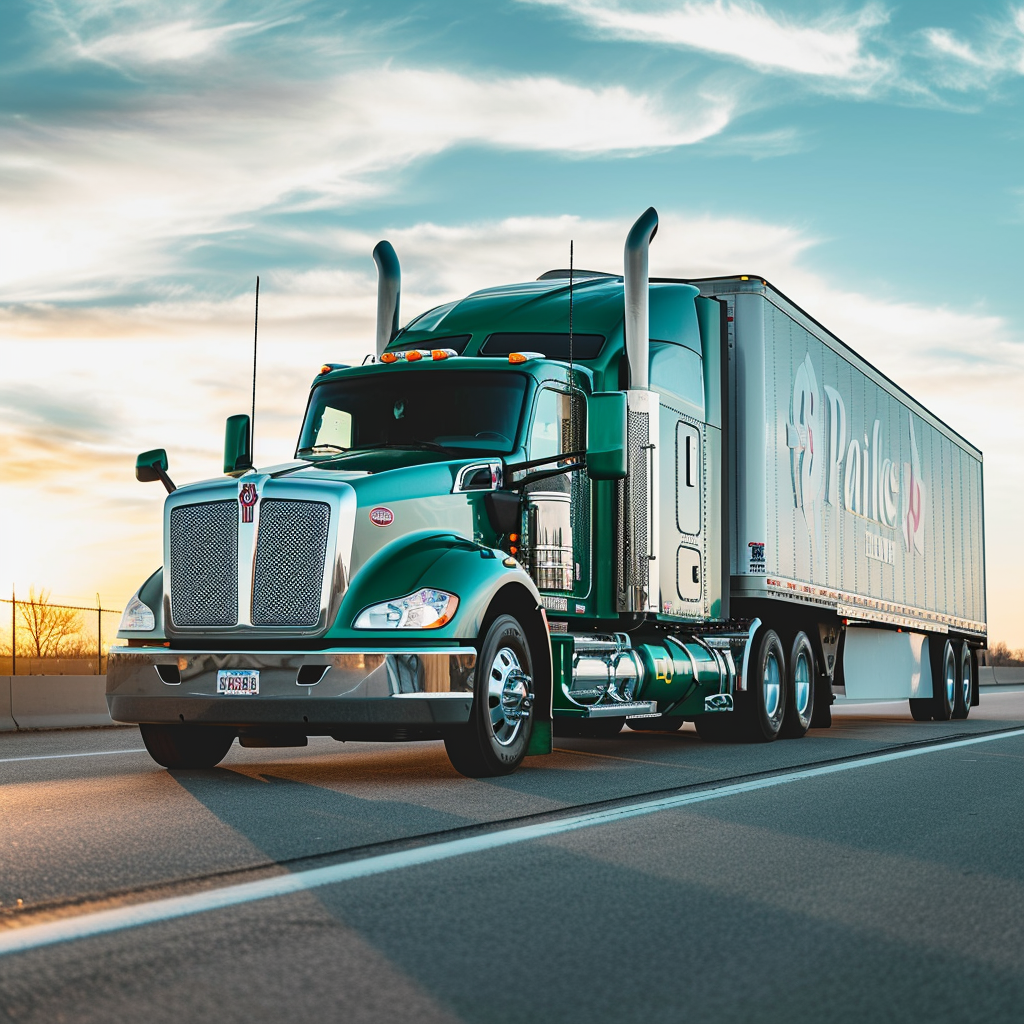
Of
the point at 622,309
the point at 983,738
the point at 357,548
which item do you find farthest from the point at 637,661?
the point at 983,738

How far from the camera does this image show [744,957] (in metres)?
4.46

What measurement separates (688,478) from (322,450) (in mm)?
3596

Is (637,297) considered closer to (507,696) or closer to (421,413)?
(421,413)

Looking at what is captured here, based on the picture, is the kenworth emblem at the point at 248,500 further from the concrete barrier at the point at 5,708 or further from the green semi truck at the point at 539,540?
the concrete barrier at the point at 5,708

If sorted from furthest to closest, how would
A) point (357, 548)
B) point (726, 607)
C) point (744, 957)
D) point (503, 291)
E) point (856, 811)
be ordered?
point (726, 607)
point (503, 291)
point (357, 548)
point (856, 811)
point (744, 957)

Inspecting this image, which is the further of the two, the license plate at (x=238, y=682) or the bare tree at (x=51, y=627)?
the bare tree at (x=51, y=627)

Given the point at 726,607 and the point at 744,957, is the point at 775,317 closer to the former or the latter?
the point at 726,607

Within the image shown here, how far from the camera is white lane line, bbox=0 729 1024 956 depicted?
459cm

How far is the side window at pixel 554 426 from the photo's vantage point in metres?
11.0

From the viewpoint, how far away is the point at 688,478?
13219mm

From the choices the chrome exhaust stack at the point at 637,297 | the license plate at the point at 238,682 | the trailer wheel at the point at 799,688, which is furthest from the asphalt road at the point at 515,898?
the trailer wheel at the point at 799,688

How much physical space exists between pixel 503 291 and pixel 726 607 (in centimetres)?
371

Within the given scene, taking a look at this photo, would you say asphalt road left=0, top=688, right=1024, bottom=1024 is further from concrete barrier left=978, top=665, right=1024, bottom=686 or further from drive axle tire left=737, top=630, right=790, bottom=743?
concrete barrier left=978, top=665, right=1024, bottom=686

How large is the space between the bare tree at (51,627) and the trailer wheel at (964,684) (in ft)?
44.8
